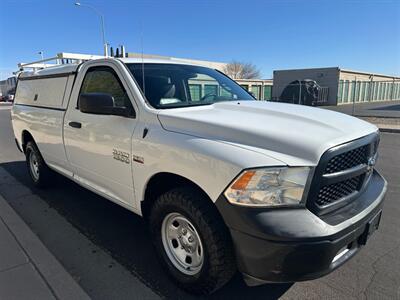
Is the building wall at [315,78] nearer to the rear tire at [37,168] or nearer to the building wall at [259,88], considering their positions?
the building wall at [259,88]

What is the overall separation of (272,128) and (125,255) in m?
1.96

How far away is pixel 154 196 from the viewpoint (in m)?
2.82

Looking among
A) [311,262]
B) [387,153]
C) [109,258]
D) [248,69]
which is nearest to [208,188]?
[311,262]

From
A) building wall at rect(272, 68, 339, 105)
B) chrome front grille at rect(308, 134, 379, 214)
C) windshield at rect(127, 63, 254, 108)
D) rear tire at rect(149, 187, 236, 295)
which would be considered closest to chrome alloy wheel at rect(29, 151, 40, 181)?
windshield at rect(127, 63, 254, 108)

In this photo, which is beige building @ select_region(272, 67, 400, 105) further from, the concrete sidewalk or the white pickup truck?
the concrete sidewalk

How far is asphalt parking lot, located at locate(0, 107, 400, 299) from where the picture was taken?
8.32 ft

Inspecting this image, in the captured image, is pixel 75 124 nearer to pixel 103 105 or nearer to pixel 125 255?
pixel 103 105

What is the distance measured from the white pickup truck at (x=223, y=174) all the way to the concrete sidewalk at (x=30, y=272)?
0.80 metres

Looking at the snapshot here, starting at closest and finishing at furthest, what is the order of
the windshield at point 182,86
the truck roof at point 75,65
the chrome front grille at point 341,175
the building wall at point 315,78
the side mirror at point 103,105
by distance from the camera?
the chrome front grille at point 341,175 < the side mirror at point 103,105 < the windshield at point 182,86 < the truck roof at point 75,65 < the building wall at point 315,78

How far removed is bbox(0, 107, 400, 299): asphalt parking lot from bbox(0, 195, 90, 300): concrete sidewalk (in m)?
0.11

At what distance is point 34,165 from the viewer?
534cm

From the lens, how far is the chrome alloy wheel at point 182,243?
245 centimetres

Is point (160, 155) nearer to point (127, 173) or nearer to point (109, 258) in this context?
point (127, 173)

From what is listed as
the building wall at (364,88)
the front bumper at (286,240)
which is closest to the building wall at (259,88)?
the building wall at (364,88)
